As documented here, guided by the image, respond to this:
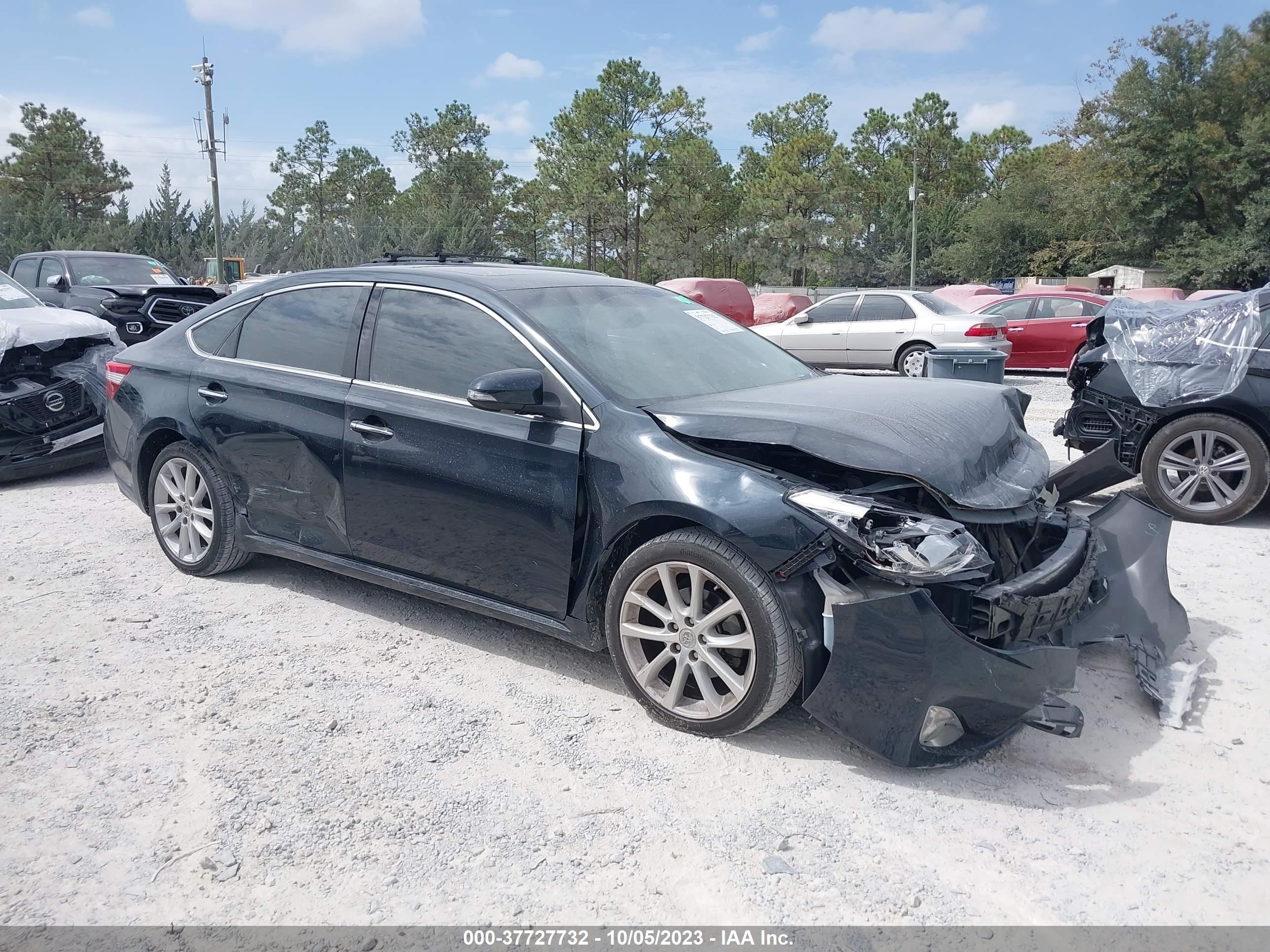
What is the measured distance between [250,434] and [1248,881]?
433 centimetres

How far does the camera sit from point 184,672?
4.09 meters

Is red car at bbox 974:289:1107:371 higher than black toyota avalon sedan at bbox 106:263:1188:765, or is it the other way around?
red car at bbox 974:289:1107:371

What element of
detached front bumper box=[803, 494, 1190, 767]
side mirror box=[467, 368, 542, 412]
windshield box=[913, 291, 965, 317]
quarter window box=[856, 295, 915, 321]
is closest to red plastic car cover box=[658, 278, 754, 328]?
quarter window box=[856, 295, 915, 321]

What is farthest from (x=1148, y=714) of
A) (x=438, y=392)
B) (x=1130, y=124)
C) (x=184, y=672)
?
(x=1130, y=124)

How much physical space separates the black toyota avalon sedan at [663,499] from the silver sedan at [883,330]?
33.4 ft

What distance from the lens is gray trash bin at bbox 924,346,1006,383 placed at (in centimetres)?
785

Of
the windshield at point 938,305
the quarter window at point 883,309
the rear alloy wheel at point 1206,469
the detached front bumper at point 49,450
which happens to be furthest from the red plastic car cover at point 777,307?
the detached front bumper at point 49,450

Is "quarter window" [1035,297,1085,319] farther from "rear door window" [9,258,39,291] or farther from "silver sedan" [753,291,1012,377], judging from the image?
"rear door window" [9,258,39,291]

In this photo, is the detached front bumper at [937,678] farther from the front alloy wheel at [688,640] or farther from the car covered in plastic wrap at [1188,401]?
the car covered in plastic wrap at [1188,401]

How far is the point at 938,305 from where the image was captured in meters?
15.3

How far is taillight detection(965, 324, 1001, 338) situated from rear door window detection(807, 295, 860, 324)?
2.11 metres

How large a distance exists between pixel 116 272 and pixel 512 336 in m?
12.4

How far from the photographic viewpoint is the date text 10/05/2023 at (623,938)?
97.0 inches

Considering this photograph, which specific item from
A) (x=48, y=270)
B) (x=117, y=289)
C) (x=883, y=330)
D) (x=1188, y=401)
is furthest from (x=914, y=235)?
(x=1188, y=401)
